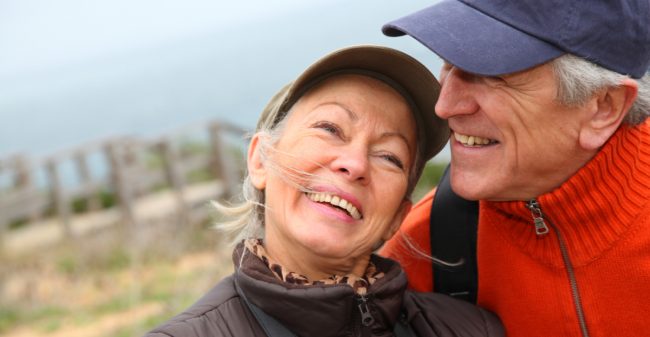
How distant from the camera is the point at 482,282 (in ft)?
9.37

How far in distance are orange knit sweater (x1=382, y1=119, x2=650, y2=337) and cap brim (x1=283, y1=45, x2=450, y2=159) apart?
1.37 feet

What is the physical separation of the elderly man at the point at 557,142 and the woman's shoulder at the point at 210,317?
0.85m

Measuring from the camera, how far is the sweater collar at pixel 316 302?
Answer: 2.29 meters

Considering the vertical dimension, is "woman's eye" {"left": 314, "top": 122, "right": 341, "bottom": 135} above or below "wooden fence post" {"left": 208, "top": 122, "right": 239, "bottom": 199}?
above

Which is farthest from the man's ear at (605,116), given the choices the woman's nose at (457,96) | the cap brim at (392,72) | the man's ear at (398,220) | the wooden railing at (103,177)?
the wooden railing at (103,177)

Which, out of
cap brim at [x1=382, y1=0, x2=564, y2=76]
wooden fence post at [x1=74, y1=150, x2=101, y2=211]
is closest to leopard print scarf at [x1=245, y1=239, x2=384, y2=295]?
cap brim at [x1=382, y1=0, x2=564, y2=76]

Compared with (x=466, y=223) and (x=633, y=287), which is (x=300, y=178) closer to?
(x=466, y=223)

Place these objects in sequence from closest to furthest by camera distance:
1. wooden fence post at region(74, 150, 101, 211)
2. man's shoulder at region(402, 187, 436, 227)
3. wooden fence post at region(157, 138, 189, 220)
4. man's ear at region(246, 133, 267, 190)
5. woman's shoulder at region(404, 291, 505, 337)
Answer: woman's shoulder at region(404, 291, 505, 337) < man's ear at region(246, 133, 267, 190) < man's shoulder at region(402, 187, 436, 227) < wooden fence post at region(74, 150, 101, 211) < wooden fence post at region(157, 138, 189, 220)

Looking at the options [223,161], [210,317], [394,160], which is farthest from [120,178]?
[210,317]

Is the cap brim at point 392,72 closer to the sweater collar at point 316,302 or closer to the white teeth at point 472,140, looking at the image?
the white teeth at point 472,140

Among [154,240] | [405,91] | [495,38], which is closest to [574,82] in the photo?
[495,38]

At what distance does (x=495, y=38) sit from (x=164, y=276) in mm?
7430

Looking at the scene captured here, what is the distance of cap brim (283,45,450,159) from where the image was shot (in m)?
2.52

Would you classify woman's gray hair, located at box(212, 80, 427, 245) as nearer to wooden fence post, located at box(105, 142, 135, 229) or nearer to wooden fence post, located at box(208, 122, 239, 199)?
wooden fence post, located at box(105, 142, 135, 229)
